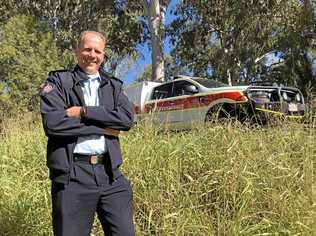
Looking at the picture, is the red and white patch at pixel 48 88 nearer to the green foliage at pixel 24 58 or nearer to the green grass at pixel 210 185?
the green grass at pixel 210 185

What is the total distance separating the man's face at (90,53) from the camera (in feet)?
11.1

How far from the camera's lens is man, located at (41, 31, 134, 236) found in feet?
10.6

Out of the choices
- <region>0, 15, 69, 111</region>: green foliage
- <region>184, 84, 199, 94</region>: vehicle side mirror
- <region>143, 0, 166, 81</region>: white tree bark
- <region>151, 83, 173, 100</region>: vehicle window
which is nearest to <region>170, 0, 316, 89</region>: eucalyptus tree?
<region>143, 0, 166, 81</region>: white tree bark

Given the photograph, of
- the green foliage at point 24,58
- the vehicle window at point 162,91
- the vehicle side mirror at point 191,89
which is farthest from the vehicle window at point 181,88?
the green foliage at point 24,58

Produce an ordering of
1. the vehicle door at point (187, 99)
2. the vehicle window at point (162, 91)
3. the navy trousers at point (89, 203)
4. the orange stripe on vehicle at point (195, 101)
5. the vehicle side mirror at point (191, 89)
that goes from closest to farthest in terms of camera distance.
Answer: the navy trousers at point (89, 203)
the orange stripe on vehicle at point (195, 101)
the vehicle door at point (187, 99)
the vehicle side mirror at point (191, 89)
the vehicle window at point (162, 91)

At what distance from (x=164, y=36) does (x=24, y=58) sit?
5780 millimetres

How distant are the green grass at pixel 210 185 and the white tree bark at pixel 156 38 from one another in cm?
1390

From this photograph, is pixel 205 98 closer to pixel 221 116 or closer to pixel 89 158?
pixel 221 116

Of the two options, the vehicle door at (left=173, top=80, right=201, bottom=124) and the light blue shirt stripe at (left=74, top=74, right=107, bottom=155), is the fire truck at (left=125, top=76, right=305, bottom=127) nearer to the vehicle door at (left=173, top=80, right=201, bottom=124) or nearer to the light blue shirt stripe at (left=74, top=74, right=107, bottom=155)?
the vehicle door at (left=173, top=80, right=201, bottom=124)

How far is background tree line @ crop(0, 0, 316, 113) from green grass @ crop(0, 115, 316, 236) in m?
13.1

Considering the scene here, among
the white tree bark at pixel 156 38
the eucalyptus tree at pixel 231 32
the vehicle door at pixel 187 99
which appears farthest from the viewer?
the eucalyptus tree at pixel 231 32

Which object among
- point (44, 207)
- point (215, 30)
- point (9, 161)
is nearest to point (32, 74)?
point (215, 30)

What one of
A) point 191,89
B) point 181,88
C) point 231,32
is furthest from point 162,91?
point 231,32

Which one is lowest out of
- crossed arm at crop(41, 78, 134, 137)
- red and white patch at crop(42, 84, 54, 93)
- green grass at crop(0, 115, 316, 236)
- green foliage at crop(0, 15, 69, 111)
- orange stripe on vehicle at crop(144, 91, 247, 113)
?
green grass at crop(0, 115, 316, 236)
